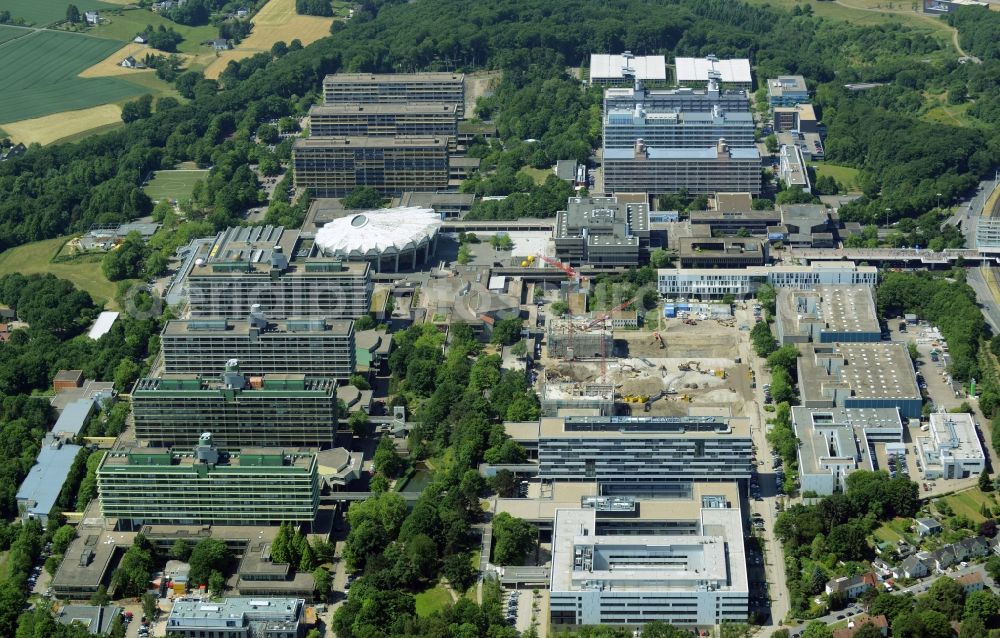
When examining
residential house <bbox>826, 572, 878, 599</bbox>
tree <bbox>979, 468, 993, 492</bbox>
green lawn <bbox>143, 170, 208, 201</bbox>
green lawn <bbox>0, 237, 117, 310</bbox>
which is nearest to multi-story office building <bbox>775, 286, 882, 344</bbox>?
tree <bbox>979, 468, 993, 492</bbox>

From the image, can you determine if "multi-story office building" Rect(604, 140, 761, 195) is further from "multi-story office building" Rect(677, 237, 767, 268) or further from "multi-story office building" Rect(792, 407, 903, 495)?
"multi-story office building" Rect(792, 407, 903, 495)

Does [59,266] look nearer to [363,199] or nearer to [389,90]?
[363,199]

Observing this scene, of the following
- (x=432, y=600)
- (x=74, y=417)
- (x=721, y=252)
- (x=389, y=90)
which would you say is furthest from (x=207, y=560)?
(x=389, y=90)

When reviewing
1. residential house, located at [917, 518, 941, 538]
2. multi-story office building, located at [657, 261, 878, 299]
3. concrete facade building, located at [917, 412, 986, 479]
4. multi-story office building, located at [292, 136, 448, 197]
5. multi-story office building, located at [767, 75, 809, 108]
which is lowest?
residential house, located at [917, 518, 941, 538]

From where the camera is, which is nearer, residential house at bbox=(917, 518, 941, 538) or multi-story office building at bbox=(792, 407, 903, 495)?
residential house at bbox=(917, 518, 941, 538)

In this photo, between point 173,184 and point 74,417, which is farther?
point 173,184
